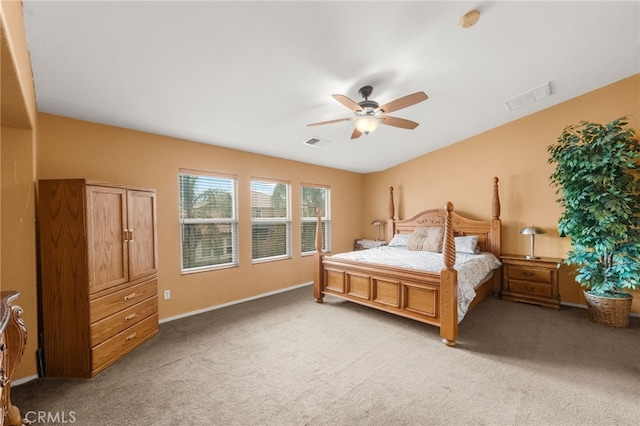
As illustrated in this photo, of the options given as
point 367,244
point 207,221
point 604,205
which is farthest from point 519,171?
point 207,221

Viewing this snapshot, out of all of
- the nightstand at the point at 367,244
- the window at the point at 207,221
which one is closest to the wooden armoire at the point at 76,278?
the window at the point at 207,221

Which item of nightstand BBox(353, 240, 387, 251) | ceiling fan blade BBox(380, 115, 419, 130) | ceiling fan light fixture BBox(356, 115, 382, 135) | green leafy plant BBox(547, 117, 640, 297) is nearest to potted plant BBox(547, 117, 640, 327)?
green leafy plant BBox(547, 117, 640, 297)

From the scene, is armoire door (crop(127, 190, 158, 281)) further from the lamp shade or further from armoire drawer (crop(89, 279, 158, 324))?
the lamp shade

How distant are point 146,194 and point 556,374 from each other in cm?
407

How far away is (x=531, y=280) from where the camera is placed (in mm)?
3635

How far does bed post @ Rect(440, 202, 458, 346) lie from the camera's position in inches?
100

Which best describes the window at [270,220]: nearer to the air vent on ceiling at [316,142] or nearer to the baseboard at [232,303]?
the baseboard at [232,303]

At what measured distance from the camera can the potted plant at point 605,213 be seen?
276cm

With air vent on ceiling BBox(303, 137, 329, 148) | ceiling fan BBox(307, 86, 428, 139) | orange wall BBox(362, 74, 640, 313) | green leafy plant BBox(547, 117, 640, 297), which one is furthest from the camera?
air vent on ceiling BBox(303, 137, 329, 148)

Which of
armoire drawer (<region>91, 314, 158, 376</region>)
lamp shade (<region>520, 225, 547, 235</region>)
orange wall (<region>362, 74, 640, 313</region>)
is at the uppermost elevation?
orange wall (<region>362, 74, 640, 313</region>)

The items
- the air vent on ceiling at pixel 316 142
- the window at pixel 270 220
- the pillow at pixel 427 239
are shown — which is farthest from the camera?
the pillow at pixel 427 239

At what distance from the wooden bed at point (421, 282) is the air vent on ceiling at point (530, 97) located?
1103 millimetres

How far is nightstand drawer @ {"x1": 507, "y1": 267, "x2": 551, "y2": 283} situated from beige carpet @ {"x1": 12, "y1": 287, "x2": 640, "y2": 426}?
0.57 meters

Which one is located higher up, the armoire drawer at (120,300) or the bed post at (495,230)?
the bed post at (495,230)
